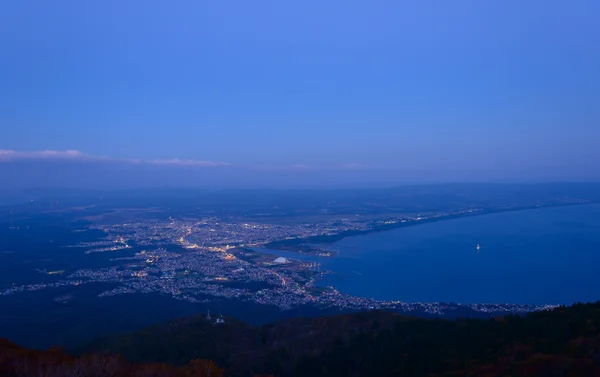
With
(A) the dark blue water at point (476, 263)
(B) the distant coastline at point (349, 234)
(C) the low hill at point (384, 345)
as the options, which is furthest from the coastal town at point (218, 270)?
(C) the low hill at point (384, 345)

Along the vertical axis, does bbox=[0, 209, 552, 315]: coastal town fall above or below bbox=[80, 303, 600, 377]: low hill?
below

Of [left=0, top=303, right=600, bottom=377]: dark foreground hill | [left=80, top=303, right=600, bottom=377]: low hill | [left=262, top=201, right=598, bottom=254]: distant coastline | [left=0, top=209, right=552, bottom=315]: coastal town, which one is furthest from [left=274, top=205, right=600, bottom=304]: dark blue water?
[left=0, top=303, right=600, bottom=377]: dark foreground hill

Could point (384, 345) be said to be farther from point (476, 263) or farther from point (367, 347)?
point (476, 263)

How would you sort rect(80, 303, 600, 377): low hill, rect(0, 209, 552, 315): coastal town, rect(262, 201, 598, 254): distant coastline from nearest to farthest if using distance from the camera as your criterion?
rect(80, 303, 600, 377): low hill → rect(0, 209, 552, 315): coastal town → rect(262, 201, 598, 254): distant coastline

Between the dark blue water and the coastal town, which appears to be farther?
the dark blue water

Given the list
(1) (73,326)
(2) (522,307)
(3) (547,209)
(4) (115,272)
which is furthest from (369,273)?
(3) (547,209)

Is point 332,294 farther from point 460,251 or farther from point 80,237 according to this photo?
point 80,237

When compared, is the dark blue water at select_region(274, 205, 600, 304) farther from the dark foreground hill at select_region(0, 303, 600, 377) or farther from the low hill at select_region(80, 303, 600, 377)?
the dark foreground hill at select_region(0, 303, 600, 377)

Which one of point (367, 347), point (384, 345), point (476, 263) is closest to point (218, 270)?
point (367, 347)
